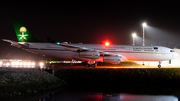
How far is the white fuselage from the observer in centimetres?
3200

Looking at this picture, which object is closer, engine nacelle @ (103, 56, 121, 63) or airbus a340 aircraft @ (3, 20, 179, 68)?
engine nacelle @ (103, 56, 121, 63)

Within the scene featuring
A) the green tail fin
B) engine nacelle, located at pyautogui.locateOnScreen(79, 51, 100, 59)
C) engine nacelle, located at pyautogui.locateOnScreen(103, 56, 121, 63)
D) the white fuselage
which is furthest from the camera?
the green tail fin

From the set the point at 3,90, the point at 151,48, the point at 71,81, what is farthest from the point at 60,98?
the point at 151,48

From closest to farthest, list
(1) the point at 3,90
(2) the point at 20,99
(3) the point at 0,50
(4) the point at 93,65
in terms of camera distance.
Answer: (2) the point at 20,99, (1) the point at 3,90, (4) the point at 93,65, (3) the point at 0,50

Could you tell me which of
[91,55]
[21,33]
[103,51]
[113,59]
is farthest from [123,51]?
[21,33]

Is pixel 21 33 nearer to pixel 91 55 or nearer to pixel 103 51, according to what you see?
pixel 91 55

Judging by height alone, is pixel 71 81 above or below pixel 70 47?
below

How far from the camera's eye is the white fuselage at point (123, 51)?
32.0 meters

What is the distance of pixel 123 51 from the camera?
3189cm

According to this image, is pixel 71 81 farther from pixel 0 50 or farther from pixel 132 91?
pixel 0 50

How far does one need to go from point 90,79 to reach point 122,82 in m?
3.56

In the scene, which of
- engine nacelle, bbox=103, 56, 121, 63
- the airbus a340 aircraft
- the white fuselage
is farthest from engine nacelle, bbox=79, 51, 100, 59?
the white fuselage

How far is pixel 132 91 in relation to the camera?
1942cm

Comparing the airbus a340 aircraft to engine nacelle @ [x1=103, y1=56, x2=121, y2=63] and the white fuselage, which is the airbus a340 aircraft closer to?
the white fuselage
